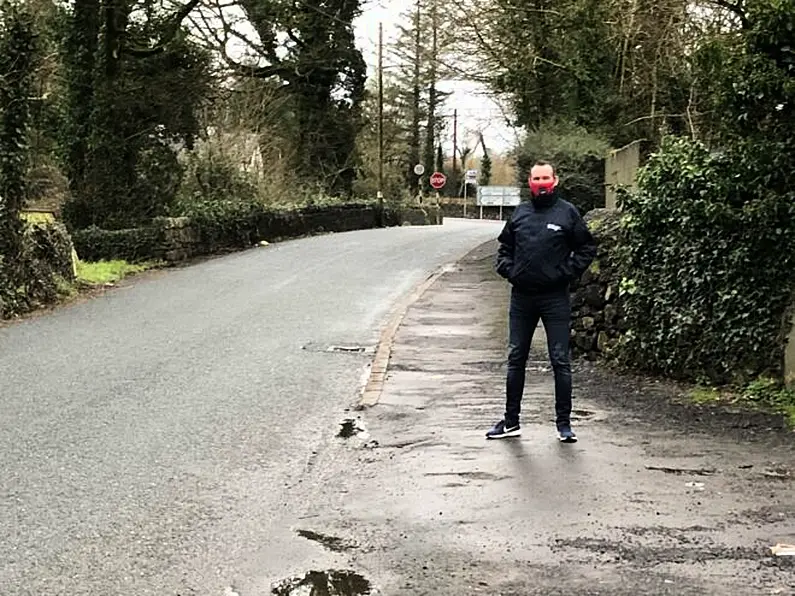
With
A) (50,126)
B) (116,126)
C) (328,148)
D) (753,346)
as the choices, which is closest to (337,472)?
(753,346)

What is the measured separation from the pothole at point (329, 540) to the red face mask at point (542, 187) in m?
3.00

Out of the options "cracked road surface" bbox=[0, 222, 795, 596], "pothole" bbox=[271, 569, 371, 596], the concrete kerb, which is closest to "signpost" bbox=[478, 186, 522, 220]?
the concrete kerb

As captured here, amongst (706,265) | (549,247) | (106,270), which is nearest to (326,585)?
(549,247)

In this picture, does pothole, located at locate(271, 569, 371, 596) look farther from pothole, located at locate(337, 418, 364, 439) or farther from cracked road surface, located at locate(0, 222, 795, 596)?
pothole, located at locate(337, 418, 364, 439)

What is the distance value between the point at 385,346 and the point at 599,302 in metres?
2.85

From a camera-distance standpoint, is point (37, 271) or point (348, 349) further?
point (37, 271)

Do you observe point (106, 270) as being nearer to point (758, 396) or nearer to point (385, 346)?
point (385, 346)

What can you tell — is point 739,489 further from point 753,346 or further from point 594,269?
point 594,269

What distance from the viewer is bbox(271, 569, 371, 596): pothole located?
4.85 metres

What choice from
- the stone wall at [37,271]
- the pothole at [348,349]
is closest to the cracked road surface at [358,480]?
the pothole at [348,349]

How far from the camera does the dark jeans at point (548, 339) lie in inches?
292

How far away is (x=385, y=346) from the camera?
40.8 ft

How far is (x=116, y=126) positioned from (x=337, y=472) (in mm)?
19935

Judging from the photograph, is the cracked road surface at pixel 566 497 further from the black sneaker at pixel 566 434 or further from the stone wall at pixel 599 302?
the stone wall at pixel 599 302
